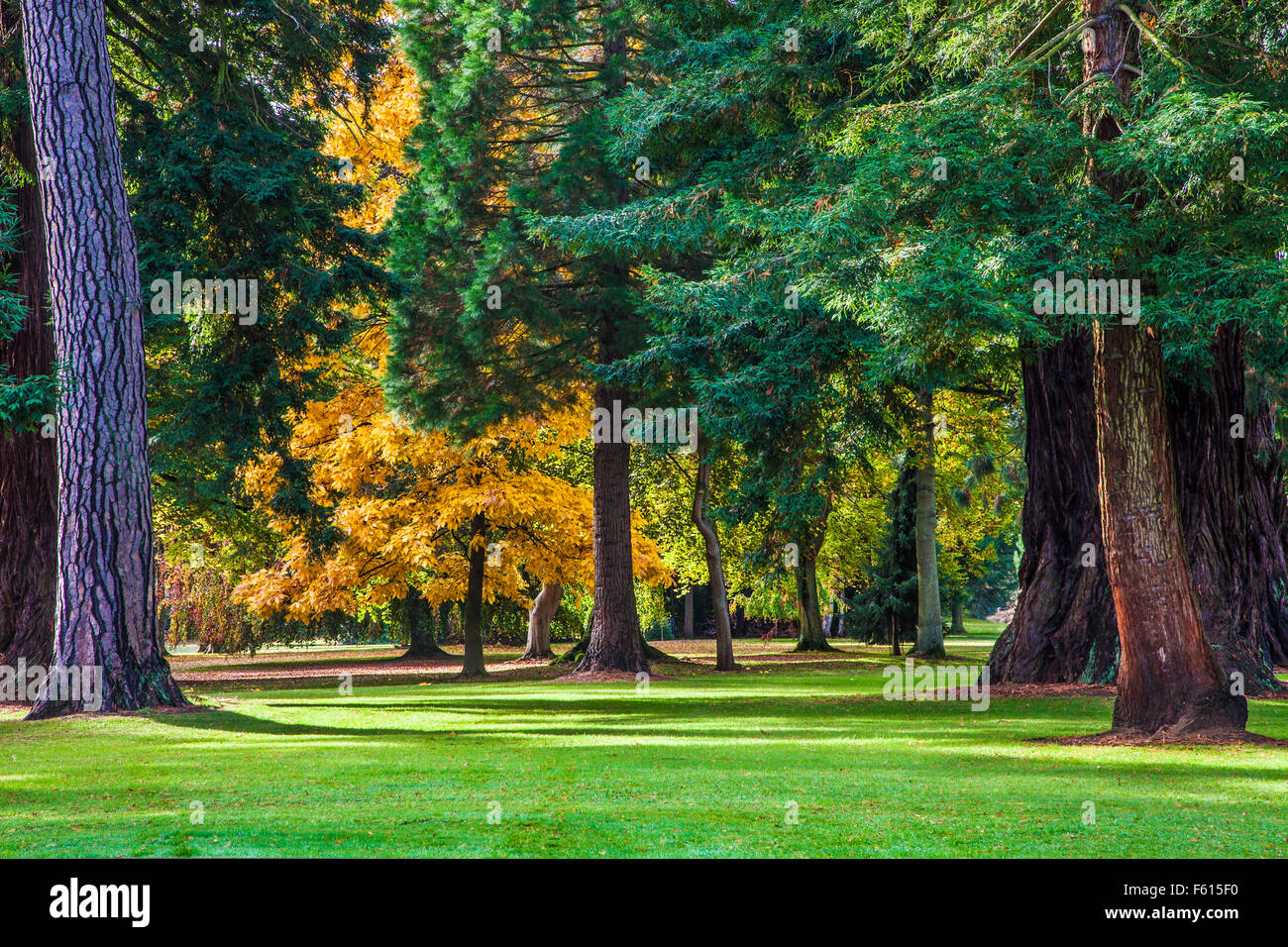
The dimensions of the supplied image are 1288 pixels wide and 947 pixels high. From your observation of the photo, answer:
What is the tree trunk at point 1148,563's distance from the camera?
11508mm

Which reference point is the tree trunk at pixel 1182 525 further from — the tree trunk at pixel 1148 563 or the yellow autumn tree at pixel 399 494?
the yellow autumn tree at pixel 399 494

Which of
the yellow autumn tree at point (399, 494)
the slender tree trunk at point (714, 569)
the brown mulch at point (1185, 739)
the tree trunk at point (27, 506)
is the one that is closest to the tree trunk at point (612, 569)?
the yellow autumn tree at point (399, 494)

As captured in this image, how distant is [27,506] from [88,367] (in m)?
3.88

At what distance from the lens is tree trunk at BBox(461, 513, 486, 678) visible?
2584 centimetres

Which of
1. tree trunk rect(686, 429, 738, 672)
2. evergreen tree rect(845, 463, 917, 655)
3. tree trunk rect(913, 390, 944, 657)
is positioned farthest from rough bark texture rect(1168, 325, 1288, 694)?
evergreen tree rect(845, 463, 917, 655)

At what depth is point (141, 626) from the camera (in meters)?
14.7

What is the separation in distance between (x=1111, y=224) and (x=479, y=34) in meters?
14.4

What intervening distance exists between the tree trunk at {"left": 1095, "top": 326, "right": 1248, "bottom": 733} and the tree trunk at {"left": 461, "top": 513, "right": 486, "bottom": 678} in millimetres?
15561

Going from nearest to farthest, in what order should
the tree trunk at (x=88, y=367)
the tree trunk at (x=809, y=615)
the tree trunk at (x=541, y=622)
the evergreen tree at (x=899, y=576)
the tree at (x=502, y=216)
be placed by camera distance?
1. the tree trunk at (x=88, y=367)
2. the tree at (x=502, y=216)
3. the tree trunk at (x=541, y=622)
4. the evergreen tree at (x=899, y=576)
5. the tree trunk at (x=809, y=615)

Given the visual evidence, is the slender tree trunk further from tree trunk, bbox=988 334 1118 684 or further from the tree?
tree trunk, bbox=988 334 1118 684

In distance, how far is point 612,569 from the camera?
23969 mm

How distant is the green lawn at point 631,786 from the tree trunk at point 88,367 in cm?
106

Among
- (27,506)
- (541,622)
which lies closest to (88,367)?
(27,506)

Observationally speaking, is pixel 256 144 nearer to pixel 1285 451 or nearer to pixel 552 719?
pixel 552 719
